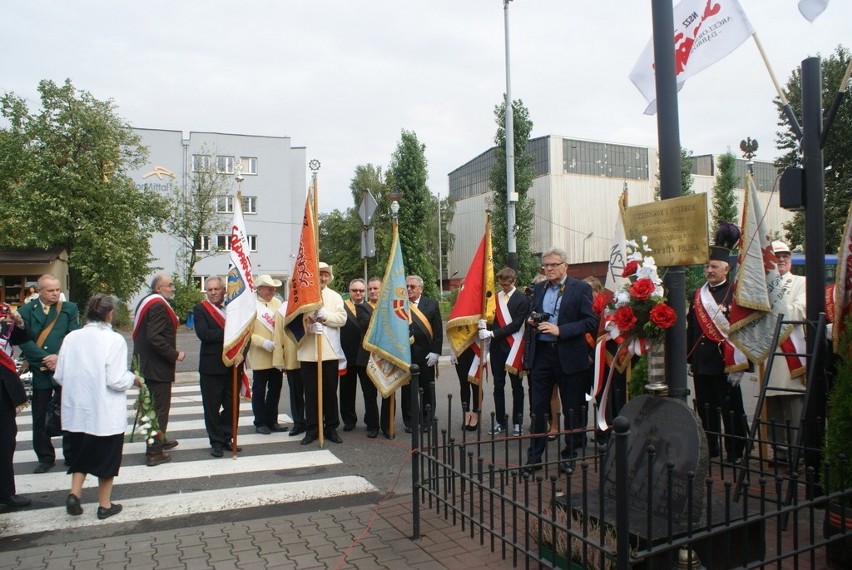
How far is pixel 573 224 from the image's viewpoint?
160 feet

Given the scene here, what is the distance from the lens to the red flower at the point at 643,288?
4098 millimetres

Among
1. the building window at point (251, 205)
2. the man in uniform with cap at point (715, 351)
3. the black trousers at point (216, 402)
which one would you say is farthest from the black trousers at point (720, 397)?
the building window at point (251, 205)

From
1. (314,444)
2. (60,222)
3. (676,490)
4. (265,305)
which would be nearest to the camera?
(676,490)

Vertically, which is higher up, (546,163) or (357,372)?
(546,163)

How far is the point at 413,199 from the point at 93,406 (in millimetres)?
35481

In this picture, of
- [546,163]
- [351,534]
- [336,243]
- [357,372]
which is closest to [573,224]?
[546,163]

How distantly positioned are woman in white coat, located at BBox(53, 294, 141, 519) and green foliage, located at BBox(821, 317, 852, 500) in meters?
5.01

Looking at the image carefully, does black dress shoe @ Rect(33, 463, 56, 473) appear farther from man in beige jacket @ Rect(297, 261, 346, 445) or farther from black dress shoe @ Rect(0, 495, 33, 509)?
man in beige jacket @ Rect(297, 261, 346, 445)

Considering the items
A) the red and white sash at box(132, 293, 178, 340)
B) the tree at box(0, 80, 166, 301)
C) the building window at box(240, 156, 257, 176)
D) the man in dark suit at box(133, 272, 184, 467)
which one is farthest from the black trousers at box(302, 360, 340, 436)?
the building window at box(240, 156, 257, 176)

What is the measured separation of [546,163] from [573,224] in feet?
16.7

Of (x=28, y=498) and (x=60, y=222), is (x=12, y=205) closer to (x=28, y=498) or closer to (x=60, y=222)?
(x=60, y=222)

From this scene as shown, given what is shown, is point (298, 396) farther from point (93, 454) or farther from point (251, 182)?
point (251, 182)

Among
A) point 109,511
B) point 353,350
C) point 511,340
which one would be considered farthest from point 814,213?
point 109,511

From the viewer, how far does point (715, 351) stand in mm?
6426
